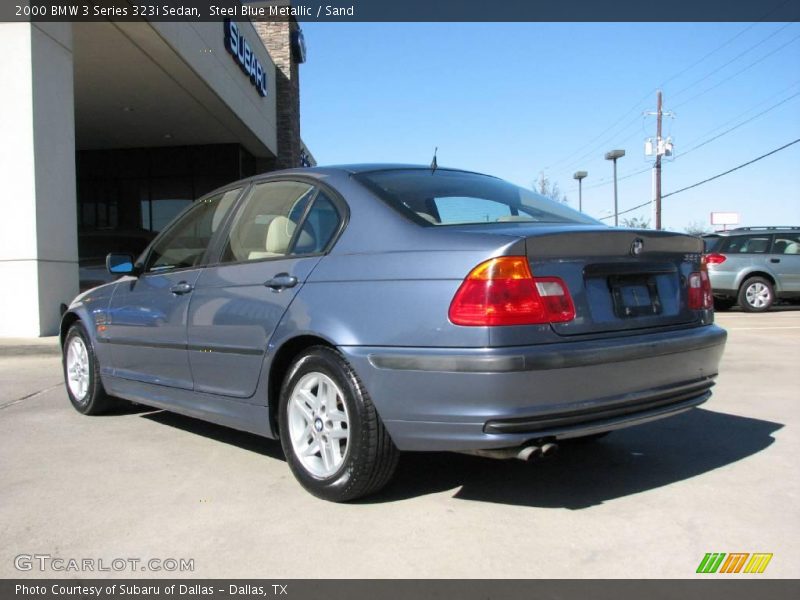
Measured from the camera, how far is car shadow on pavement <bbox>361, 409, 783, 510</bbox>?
3434 millimetres

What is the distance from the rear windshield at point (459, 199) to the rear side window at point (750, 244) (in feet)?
37.7

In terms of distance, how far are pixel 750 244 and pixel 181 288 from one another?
42.6 feet

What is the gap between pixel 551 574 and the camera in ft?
8.46

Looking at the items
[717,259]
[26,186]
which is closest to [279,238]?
[26,186]

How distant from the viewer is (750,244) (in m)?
14.3

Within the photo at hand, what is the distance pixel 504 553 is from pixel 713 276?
12.8 m

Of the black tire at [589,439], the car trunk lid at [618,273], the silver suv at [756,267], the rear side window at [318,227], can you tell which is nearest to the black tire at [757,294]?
the silver suv at [756,267]

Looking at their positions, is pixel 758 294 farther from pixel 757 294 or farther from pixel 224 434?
pixel 224 434

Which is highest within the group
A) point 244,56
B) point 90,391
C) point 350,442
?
point 244,56

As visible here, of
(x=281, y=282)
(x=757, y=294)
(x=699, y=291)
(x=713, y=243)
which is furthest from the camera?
(x=713, y=243)

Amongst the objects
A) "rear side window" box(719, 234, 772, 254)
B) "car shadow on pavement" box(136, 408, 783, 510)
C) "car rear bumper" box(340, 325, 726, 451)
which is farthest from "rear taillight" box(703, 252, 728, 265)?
"car rear bumper" box(340, 325, 726, 451)

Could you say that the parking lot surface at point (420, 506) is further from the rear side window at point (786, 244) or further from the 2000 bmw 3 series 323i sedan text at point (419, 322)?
the rear side window at point (786, 244)

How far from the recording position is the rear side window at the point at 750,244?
1423cm

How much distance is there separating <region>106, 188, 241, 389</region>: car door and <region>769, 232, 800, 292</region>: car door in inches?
505
